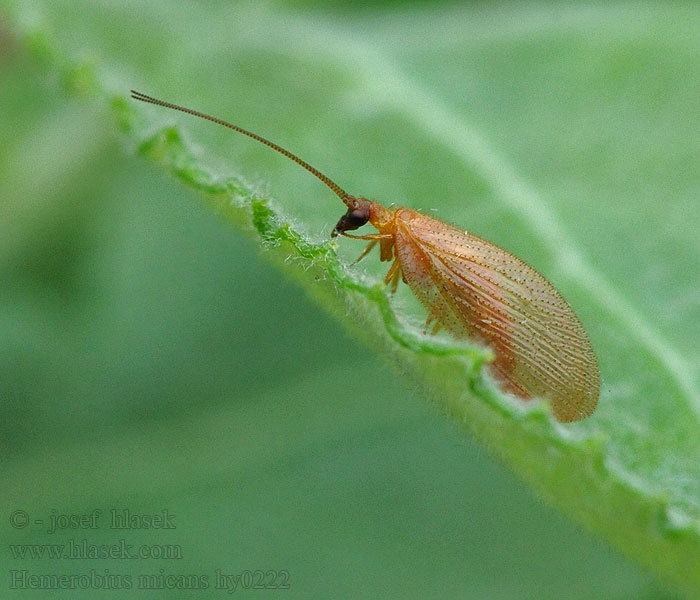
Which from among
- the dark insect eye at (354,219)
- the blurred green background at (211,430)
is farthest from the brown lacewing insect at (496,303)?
the blurred green background at (211,430)

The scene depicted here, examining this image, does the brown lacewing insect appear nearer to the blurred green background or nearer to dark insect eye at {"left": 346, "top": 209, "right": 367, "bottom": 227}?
dark insect eye at {"left": 346, "top": 209, "right": 367, "bottom": 227}

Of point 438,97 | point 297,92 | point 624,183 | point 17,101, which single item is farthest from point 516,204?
point 17,101

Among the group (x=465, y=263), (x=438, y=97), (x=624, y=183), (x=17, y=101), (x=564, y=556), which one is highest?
(x=17, y=101)

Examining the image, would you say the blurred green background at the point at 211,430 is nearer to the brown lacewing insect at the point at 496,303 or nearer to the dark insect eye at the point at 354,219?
the dark insect eye at the point at 354,219

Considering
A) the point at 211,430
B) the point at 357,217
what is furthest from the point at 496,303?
the point at 211,430

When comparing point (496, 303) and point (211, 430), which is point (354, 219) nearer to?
point (496, 303)

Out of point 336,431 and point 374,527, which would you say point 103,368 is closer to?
point 336,431

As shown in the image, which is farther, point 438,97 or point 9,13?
point 438,97

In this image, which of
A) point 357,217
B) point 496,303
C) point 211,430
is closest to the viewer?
point 496,303
